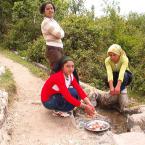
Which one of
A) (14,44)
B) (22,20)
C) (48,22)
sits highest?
(48,22)

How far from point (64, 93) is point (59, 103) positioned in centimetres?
31

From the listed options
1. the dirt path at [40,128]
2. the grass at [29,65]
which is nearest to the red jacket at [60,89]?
the dirt path at [40,128]

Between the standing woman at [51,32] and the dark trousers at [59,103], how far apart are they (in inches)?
37.9

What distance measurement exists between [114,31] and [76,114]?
7.06 meters

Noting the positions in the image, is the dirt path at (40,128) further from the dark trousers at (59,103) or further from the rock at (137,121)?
the rock at (137,121)

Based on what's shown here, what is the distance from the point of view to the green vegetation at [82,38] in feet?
35.3

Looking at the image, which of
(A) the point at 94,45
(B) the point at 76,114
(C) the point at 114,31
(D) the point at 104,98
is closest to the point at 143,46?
(A) the point at 94,45

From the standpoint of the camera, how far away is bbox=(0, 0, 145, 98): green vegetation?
1077 cm

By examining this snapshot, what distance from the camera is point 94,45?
11.6 meters

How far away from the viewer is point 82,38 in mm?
11523

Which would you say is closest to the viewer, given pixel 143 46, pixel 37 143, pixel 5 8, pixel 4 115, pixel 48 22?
pixel 37 143

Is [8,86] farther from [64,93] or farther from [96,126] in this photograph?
[96,126]

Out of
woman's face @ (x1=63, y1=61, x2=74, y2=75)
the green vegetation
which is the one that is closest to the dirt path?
woman's face @ (x1=63, y1=61, x2=74, y2=75)

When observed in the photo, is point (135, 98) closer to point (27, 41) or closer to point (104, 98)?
point (104, 98)
